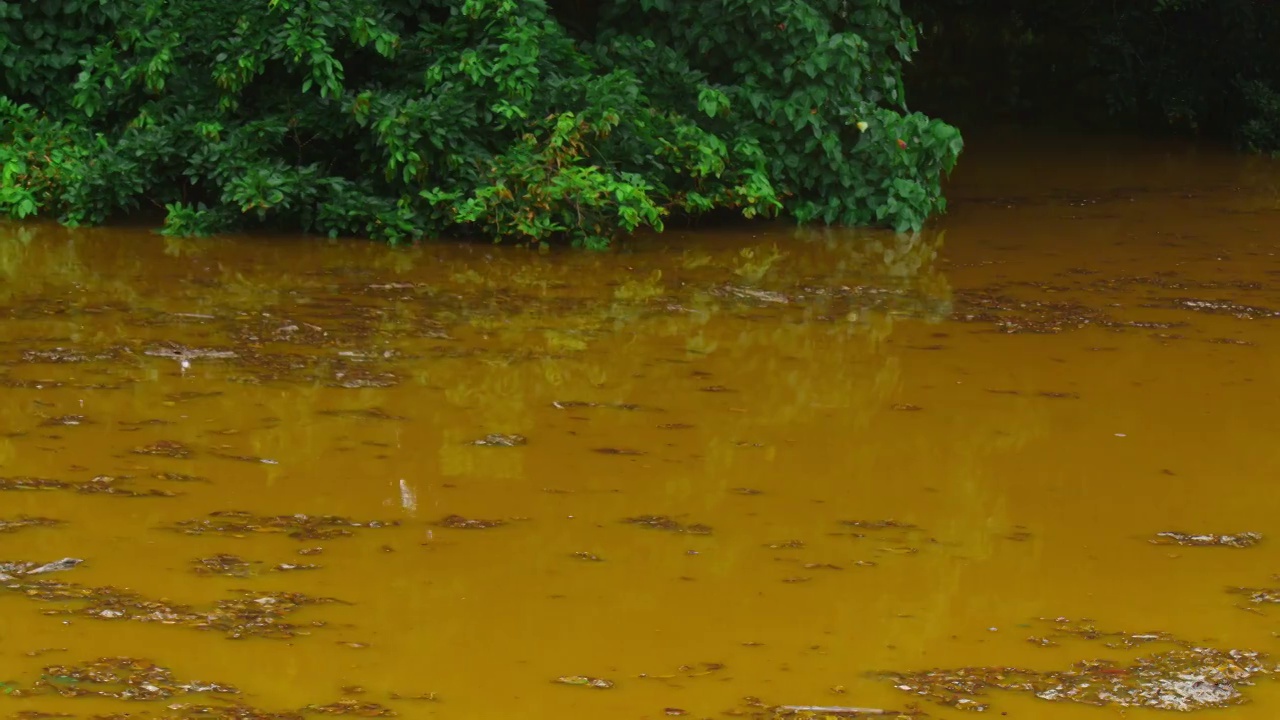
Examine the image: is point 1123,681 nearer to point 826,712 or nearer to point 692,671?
point 826,712

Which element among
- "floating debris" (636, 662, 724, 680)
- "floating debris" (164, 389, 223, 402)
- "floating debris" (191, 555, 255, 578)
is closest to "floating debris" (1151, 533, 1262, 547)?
"floating debris" (636, 662, 724, 680)

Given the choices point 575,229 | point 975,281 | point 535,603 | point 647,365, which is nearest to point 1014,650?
point 535,603

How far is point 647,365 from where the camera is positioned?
20.4 ft

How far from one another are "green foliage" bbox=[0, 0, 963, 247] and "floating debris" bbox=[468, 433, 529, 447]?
337cm

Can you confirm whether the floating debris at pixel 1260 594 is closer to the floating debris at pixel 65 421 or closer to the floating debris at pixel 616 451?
the floating debris at pixel 616 451

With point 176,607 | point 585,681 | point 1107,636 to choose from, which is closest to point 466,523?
point 176,607

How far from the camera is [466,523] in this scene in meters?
4.42

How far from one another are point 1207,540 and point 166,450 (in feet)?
9.77

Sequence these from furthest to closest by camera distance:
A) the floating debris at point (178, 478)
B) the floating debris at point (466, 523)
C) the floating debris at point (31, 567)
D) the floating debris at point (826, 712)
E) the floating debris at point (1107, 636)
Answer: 1. the floating debris at point (178, 478)
2. the floating debris at point (466, 523)
3. the floating debris at point (31, 567)
4. the floating debris at point (1107, 636)
5. the floating debris at point (826, 712)

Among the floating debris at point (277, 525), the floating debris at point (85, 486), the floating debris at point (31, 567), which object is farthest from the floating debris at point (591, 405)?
the floating debris at point (31, 567)

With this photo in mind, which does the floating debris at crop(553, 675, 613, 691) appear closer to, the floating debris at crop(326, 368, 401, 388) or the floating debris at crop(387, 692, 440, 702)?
the floating debris at crop(387, 692, 440, 702)

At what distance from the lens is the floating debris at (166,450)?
192 inches

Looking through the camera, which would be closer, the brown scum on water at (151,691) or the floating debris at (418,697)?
the brown scum on water at (151,691)

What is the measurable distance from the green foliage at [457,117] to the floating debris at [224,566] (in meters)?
4.55
